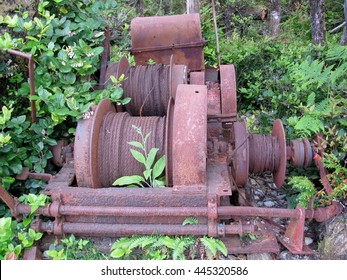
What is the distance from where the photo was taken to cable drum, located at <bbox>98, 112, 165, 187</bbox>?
3.27 metres

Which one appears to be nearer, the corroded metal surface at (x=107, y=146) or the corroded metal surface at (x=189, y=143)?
the corroded metal surface at (x=189, y=143)

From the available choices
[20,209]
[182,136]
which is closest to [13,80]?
[20,209]

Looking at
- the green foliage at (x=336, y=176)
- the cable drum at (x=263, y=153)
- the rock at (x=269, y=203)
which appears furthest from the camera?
the rock at (x=269, y=203)

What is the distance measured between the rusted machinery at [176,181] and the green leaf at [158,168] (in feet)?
0.27

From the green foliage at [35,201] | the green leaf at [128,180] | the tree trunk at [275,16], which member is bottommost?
the green foliage at [35,201]

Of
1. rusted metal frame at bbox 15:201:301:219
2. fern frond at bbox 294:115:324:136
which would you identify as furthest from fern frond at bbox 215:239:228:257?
fern frond at bbox 294:115:324:136

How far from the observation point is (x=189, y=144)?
9.61 ft

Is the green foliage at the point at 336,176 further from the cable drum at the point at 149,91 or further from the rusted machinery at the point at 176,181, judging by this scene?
the cable drum at the point at 149,91

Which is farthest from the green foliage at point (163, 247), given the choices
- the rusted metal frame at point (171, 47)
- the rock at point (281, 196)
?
the rusted metal frame at point (171, 47)

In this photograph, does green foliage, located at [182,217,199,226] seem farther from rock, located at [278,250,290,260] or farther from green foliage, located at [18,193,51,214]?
green foliage, located at [18,193,51,214]

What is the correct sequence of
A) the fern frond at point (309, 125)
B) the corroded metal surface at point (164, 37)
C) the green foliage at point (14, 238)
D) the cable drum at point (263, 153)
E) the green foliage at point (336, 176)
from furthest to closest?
the corroded metal surface at point (164, 37), the fern frond at point (309, 125), the cable drum at point (263, 153), the green foliage at point (336, 176), the green foliage at point (14, 238)

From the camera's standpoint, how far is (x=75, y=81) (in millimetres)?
3863

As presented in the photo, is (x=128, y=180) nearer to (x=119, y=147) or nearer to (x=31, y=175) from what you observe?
(x=119, y=147)

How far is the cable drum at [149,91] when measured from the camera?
13.5 feet
